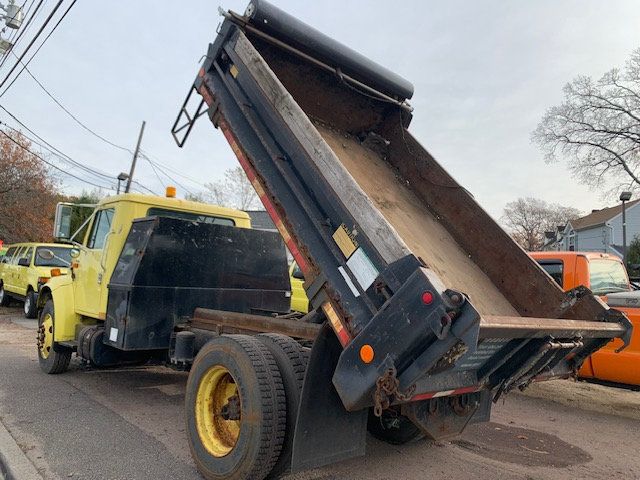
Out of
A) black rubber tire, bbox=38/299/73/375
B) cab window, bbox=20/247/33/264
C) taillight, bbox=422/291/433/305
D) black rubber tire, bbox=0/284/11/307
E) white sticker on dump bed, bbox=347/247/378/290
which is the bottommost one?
black rubber tire, bbox=0/284/11/307

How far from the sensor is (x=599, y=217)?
4894 centimetres

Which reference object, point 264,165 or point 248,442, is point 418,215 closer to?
point 264,165

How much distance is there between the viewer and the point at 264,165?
144 inches

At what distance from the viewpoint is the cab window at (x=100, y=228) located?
20.1 feet

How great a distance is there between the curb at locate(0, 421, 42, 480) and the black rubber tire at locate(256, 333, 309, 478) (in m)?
1.84

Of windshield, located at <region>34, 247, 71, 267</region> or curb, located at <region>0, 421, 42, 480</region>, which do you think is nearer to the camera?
curb, located at <region>0, 421, 42, 480</region>

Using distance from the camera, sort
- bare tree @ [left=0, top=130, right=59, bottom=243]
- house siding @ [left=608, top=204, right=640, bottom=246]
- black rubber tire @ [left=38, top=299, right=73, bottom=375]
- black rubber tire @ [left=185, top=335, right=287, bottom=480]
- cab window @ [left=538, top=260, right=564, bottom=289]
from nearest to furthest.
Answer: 1. black rubber tire @ [left=185, top=335, right=287, bottom=480]
2. cab window @ [left=538, top=260, right=564, bottom=289]
3. black rubber tire @ [left=38, top=299, right=73, bottom=375]
4. bare tree @ [left=0, top=130, right=59, bottom=243]
5. house siding @ [left=608, top=204, right=640, bottom=246]

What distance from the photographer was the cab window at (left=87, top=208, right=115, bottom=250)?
612 cm

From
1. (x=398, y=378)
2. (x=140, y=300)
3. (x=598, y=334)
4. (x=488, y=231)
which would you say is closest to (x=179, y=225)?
(x=140, y=300)

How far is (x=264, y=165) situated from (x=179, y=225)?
2.19 metres

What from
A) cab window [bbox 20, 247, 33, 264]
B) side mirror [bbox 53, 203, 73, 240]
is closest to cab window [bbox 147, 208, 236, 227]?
side mirror [bbox 53, 203, 73, 240]

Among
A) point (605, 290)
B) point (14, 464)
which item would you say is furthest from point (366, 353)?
point (605, 290)

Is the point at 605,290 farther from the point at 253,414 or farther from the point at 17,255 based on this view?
the point at 17,255

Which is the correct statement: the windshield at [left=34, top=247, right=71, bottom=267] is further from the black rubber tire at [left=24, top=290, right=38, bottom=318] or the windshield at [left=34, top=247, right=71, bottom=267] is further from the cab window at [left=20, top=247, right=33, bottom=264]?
the black rubber tire at [left=24, top=290, right=38, bottom=318]
